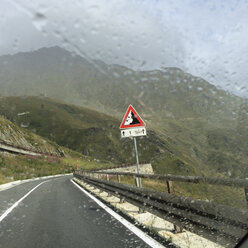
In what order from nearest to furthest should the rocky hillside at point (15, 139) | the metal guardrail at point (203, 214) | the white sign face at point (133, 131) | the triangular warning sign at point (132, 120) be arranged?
the metal guardrail at point (203, 214) < the white sign face at point (133, 131) < the triangular warning sign at point (132, 120) < the rocky hillside at point (15, 139)

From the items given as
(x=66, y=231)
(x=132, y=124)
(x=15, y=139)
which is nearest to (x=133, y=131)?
(x=132, y=124)

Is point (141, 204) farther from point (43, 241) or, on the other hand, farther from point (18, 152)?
point (18, 152)

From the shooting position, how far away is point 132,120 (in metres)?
8.41

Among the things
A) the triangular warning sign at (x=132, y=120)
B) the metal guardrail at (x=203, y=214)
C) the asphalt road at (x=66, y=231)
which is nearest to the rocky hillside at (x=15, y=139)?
the triangular warning sign at (x=132, y=120)

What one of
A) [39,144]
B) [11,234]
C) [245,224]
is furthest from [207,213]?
[39,144]

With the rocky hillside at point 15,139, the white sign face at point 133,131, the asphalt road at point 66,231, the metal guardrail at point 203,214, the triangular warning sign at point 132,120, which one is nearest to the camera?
the metal guardrail at point 203,214

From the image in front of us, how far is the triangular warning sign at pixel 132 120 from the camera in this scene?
8.33 meters

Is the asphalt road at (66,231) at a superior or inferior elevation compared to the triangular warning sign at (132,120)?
inferior

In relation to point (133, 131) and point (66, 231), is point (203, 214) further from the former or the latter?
point (133, 131)

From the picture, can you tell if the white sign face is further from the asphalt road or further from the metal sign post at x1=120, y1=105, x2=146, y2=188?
the asphalt road

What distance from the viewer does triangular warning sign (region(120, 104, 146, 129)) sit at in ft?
27.3

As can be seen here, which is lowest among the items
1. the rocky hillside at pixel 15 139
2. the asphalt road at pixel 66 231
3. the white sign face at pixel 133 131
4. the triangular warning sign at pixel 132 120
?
the asphalt road at pixel 66 231

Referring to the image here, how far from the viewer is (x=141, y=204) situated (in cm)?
609

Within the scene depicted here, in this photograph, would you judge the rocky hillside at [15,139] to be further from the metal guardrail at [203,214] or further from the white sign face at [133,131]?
the metal guardrail at [203,214]
